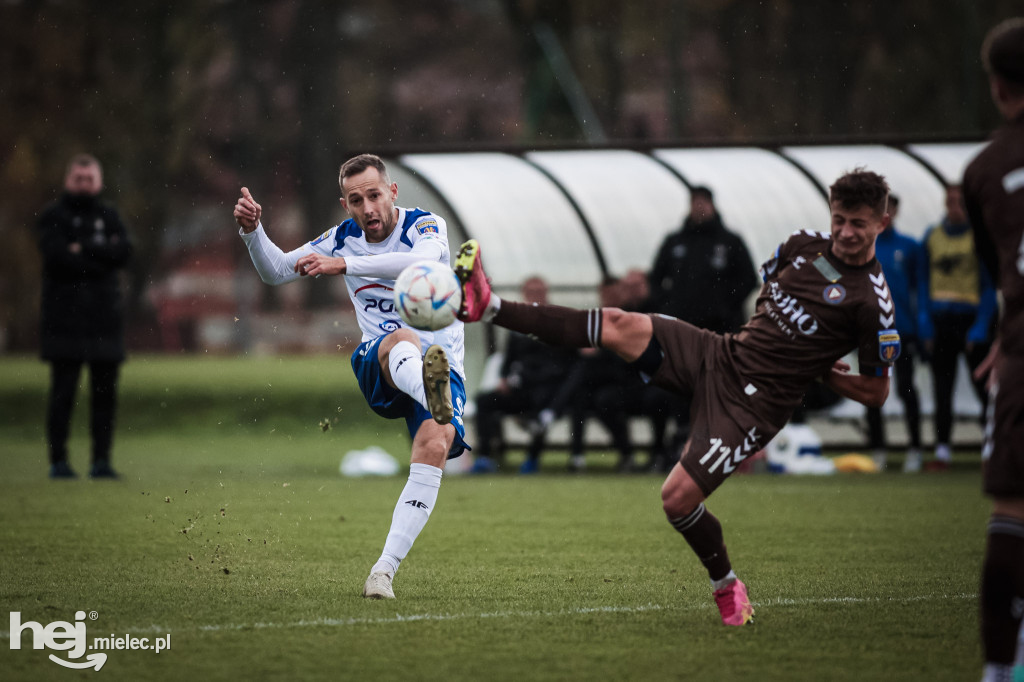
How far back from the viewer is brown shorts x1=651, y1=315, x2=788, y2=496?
5395 millimetres

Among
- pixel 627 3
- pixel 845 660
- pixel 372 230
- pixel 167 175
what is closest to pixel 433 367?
pixel 372 230

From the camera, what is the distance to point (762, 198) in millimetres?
13336

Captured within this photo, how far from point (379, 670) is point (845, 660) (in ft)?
5.35

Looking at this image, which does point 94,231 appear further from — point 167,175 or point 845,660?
point 167,175

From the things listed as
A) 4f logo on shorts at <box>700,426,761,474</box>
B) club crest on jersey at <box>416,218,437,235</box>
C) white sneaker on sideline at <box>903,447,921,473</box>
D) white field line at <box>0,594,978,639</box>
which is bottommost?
white sneaker on sideline at <box>903,447,921,473</box>

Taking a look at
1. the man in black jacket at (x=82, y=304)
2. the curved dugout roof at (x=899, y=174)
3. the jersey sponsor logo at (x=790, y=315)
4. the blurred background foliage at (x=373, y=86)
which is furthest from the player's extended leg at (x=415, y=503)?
the blurred background foliage at (x=373, y=86)

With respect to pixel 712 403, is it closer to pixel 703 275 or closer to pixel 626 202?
pixel 703 275

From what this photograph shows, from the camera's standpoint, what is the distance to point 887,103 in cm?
2803

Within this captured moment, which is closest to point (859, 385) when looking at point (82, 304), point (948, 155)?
point (82, 304)

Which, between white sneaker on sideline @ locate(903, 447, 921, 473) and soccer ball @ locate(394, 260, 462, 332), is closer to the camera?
soccer ball @ locate(394, 260, 462, 332)

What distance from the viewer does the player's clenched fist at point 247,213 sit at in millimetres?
6211

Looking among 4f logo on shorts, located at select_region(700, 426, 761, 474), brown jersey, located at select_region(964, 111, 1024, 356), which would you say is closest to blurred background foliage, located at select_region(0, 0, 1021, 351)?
4f logo on shorts, located at select_region(700, 426, 761, 474)

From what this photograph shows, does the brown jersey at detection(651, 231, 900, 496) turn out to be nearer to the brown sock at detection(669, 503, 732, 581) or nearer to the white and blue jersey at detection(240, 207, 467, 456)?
the brown sock at detection(669, 503, 732, 581)

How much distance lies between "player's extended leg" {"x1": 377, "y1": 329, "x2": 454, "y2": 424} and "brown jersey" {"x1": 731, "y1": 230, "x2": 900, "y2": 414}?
3.91 ft
